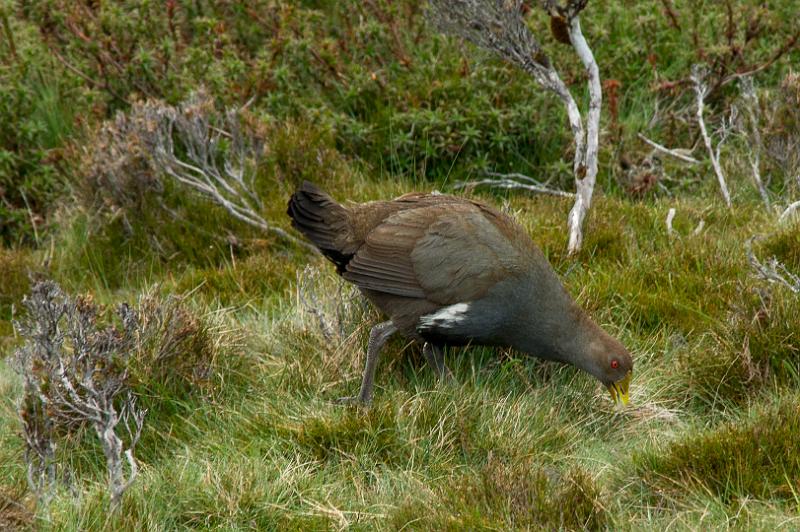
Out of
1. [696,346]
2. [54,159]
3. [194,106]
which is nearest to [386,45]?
[194,106]

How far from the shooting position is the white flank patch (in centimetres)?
505

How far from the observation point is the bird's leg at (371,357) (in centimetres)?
502

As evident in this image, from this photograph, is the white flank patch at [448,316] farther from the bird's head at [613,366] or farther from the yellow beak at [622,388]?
the yellow beak at [622,388]

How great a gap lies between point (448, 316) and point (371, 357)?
16.5 inches

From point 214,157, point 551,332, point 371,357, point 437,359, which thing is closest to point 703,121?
point 551,332

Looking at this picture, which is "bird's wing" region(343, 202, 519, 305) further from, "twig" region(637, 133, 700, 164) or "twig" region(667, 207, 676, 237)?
"twig" region(637, 133, 700, 164)

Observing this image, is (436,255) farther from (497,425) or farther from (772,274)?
(772,274)

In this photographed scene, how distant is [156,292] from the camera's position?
18.3 ft

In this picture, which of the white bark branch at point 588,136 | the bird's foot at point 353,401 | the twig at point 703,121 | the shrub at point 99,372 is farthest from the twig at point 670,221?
the shrub at point 99,372

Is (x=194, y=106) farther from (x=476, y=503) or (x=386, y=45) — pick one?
(x=476, y=503)

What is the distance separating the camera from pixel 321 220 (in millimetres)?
5473

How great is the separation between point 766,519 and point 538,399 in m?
1.32

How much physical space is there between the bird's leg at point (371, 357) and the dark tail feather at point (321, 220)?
0.45 m

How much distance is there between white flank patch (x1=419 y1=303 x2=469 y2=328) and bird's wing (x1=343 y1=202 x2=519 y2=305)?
0.12 feet
